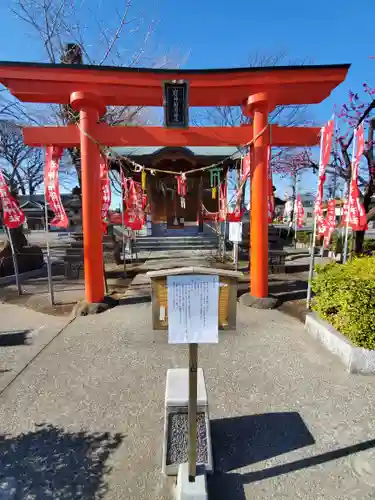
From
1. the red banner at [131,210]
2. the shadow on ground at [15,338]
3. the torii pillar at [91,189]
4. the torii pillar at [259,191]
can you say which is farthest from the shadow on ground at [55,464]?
the red banner at [131,210]

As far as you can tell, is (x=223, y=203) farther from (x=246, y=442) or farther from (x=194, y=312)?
(x=194, y=312)

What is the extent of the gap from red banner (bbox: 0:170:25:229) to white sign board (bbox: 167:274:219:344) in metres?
7.32

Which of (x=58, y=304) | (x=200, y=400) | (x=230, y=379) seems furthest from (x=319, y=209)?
(x=58, y=304)

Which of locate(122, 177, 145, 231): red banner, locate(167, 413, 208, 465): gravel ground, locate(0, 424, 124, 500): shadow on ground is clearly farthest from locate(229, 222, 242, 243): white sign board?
locate(0, 424, 124, 500): shadow on ground

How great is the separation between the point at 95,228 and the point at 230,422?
476 centimetres

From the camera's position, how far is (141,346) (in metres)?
4.70

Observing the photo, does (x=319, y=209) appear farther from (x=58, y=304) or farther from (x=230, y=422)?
(x=58, y=304)

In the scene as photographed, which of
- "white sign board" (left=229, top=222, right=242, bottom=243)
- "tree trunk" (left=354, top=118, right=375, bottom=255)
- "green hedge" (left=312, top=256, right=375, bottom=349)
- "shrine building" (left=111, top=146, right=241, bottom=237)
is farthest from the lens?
"shrine building" (left=111, top=146, right=241, bottom=237)

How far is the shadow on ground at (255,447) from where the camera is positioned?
7.48 feet

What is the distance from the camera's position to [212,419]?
2.96m

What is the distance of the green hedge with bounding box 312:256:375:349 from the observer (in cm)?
377

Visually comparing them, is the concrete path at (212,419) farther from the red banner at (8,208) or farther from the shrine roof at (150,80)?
the shrine roof at (150,80)

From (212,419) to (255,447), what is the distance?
0.51m

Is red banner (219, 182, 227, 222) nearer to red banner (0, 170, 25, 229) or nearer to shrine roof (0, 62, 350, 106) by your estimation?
shrine roof (0, 62, 350, 106)
